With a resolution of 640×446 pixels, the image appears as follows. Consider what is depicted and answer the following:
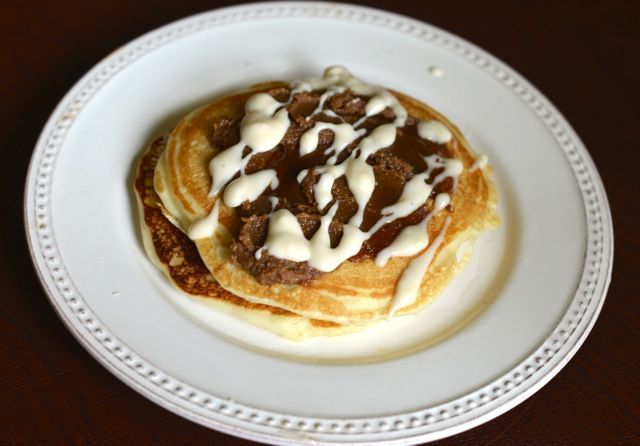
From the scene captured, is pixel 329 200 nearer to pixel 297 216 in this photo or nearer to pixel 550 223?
pixel 297 216

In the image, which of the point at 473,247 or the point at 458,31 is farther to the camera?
the point at 458,31

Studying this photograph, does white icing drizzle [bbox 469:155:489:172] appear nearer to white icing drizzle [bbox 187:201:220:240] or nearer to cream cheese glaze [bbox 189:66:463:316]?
cream cheese glaze [bbox 189:66:463:316]

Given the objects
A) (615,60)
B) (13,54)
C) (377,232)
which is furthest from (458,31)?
(13,54)

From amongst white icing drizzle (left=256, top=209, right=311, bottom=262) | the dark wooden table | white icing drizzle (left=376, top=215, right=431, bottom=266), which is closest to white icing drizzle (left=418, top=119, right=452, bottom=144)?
white icing drizzle (left=376, top=215, right=431, bottom=266)

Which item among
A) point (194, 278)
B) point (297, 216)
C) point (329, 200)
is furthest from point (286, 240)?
point (194, 278)

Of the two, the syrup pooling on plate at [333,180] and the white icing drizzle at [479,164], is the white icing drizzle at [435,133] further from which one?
the white icing drizzle at [479,164]

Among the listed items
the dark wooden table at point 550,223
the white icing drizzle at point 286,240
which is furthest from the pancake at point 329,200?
the dark wooden table at point 550,223

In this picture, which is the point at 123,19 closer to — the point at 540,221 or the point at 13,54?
the point at 13,54

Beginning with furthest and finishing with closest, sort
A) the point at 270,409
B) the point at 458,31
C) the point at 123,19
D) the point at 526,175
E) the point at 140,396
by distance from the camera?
the point at 458,31, the point at 123,19, the point at 526,175, the point at 140,396, the point at 270,409
